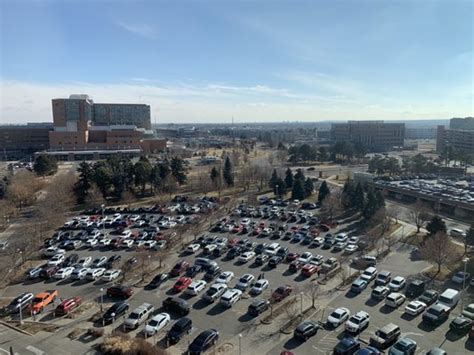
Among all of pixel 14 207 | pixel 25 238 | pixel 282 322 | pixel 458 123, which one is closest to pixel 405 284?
pixel 282 322

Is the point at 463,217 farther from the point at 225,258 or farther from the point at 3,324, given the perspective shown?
the point at 3,324

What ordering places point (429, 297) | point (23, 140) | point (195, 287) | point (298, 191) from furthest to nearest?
1. point (23, 140)
2. point (298, 191)
3. point (195, 287)
4. point (429, 297)

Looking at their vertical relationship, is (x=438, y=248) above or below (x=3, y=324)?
above

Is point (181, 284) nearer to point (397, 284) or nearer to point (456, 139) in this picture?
point (397, 284)

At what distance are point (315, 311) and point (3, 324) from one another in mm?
13577

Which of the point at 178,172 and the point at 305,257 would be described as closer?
the point at 305,257

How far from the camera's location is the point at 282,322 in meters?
15.5

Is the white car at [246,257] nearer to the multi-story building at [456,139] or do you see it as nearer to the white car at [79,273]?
the white car at [79,273]

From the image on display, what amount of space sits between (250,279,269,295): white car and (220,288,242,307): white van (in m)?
0.91

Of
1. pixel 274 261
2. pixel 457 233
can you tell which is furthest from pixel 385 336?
pixel 457 233

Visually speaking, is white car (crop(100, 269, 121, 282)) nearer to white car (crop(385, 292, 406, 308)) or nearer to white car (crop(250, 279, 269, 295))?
white car (crop(250, 279, 269, 295))

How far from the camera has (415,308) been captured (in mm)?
16141

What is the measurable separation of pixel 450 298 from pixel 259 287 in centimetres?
887

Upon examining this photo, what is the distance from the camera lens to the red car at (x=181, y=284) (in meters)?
18.5
